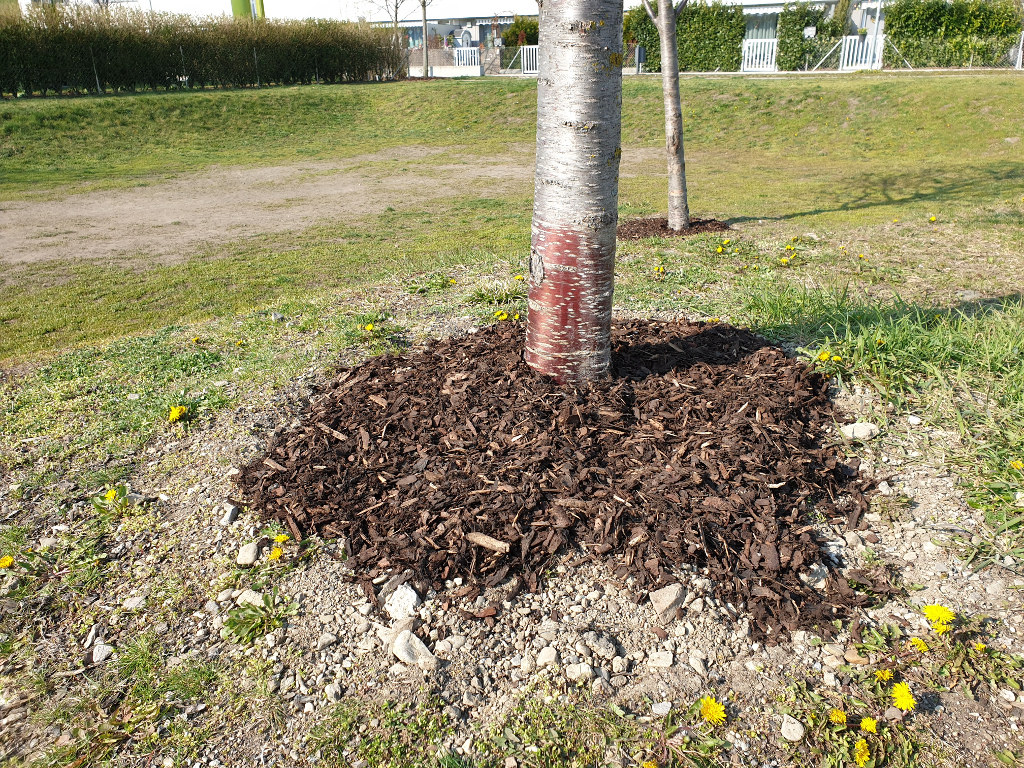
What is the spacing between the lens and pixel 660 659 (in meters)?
2.44

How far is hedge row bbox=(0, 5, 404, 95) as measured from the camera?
2327cm

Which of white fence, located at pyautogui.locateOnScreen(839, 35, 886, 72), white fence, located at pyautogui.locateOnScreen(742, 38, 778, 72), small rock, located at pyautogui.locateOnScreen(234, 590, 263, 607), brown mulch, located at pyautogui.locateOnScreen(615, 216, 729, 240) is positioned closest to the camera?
small rock, located at pyautogui.locateOnScreen(234, 590, 263, 607)

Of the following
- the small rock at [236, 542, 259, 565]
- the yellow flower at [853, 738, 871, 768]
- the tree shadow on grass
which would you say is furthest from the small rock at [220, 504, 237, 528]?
the tree shadow on grass

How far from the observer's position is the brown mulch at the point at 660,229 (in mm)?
8344

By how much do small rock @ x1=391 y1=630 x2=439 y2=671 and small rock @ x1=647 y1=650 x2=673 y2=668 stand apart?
758 millimetres

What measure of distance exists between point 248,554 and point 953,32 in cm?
3265

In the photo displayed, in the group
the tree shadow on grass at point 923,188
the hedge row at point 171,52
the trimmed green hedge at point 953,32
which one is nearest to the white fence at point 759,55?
the trimmed green hedge at point 953,32

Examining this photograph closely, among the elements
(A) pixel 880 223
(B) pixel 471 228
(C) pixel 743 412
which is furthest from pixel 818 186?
(C) pixel 743 412

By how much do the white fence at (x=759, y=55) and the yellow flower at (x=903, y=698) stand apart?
32866 millimetres

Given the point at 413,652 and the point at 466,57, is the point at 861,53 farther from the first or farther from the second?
the point at 413,652

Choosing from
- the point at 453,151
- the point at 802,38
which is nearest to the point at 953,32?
the point at 802,38

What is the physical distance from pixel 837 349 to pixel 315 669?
3281 millimetres

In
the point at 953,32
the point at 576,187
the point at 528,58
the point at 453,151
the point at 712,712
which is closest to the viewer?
the point at 712,712

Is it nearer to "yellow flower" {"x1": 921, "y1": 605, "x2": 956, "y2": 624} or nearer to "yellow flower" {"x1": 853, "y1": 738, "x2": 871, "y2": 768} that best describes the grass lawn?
"yellow flower" {"x1": 921, "y1": 605, "x2": 956, "y2": 624}
